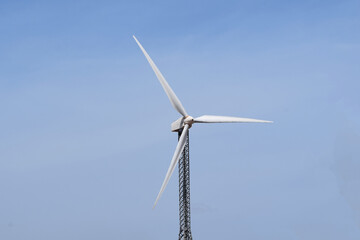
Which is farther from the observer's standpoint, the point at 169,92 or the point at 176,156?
the point at 169,92

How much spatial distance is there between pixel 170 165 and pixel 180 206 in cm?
1010

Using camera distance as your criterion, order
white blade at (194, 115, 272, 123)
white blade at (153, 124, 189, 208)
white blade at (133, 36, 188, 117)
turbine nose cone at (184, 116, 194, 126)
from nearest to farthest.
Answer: white blade at (153, 124, 189, 208)
white blade at (194, 115, 272, 123)
white blade at (133, 36, 188, 117)
turbine nose cone at (184, 116, 194, 126)

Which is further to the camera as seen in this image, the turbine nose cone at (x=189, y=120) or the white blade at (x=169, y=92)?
the turbine nose cone at (x=189, y=120)

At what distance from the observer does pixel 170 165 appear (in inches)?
4441

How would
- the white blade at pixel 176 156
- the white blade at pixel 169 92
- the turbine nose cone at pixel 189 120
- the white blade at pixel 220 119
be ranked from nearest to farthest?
1. the white blade at pixel 176 156
2. the white blade at pixel 220 119
3. the white blade at pixel 169 92
4. the turbine nose cone at pixel 189 120

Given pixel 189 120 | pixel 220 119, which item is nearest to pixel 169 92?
pixel 189 120

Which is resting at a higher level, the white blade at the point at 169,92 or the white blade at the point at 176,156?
the white blade at the point at 169,92

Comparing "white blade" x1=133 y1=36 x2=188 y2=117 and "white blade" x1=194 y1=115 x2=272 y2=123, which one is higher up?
"white blade" x1=133 y1=36 x2=188 y2=117

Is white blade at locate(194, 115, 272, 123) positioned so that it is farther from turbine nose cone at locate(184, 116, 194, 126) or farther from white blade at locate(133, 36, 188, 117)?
white blade at locate(133, 36, 188, 117)

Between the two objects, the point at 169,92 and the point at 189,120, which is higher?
the point at 169,92

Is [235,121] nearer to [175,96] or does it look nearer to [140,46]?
[175,96]

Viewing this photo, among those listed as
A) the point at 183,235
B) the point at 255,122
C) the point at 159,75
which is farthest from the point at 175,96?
the point at 183,235

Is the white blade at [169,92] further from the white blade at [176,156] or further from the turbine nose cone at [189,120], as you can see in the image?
the white blade at [176,156]

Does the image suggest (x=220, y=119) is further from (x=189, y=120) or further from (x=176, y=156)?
(x=176, y=156)
